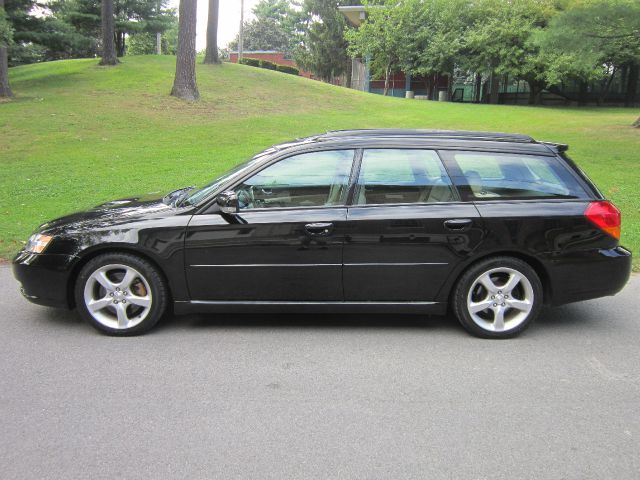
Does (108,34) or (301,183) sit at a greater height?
(108,34)

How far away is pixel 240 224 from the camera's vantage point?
14.4 feet

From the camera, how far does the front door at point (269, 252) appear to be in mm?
4355

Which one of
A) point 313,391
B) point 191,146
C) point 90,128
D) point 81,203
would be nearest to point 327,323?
point 313,391

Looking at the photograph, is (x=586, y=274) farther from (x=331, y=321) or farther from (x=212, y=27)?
(x=212, y=27)

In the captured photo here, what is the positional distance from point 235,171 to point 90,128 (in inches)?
541

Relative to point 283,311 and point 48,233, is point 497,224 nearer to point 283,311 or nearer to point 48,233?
point 283,311

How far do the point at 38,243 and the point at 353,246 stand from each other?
2.51 metres

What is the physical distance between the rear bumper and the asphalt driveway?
0.36 meters

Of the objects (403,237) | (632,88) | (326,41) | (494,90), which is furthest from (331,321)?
(326,41)

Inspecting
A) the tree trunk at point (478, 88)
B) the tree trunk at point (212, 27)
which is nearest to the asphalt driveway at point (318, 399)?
the tree trunk at point (212, 27)

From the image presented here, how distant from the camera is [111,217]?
14.9 ft

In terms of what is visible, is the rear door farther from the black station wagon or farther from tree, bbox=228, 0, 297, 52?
tree, bbox=228, 0, 297, 52

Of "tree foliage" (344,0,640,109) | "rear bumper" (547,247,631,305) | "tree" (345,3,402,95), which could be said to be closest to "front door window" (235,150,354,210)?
"rear bumper" (547,247,631,305)

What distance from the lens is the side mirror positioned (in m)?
4.33
